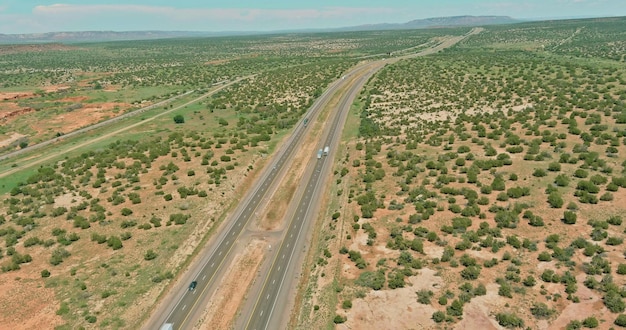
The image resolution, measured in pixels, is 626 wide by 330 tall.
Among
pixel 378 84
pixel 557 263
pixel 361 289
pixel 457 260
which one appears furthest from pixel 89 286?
pixel 378 84

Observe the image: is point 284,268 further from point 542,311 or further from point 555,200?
point 555,200

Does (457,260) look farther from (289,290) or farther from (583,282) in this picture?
(289,290)

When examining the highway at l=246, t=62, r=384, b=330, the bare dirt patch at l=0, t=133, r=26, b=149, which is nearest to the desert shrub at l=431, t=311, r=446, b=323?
the highway at l=246, t=62, r=384, b=330

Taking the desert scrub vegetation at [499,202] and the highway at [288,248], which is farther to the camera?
the highway at [288,248]

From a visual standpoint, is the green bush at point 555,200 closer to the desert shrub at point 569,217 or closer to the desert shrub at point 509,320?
the desert shrub at point 569,217

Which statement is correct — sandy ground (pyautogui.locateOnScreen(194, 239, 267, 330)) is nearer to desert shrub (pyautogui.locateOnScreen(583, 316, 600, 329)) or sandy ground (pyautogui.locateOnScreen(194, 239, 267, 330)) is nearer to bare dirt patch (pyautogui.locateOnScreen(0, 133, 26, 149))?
desert shrub (pyautogui.locateOnScreen(583, 316, 600, 329))

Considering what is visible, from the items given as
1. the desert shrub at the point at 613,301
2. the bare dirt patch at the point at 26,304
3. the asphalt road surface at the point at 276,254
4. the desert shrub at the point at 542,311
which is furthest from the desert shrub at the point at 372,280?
the bare dirt patch at the point at 26,304

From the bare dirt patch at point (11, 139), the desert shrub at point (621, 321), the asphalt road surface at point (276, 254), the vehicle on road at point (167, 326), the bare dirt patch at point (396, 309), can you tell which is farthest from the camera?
the bare dirt patch at point (11, 139)
